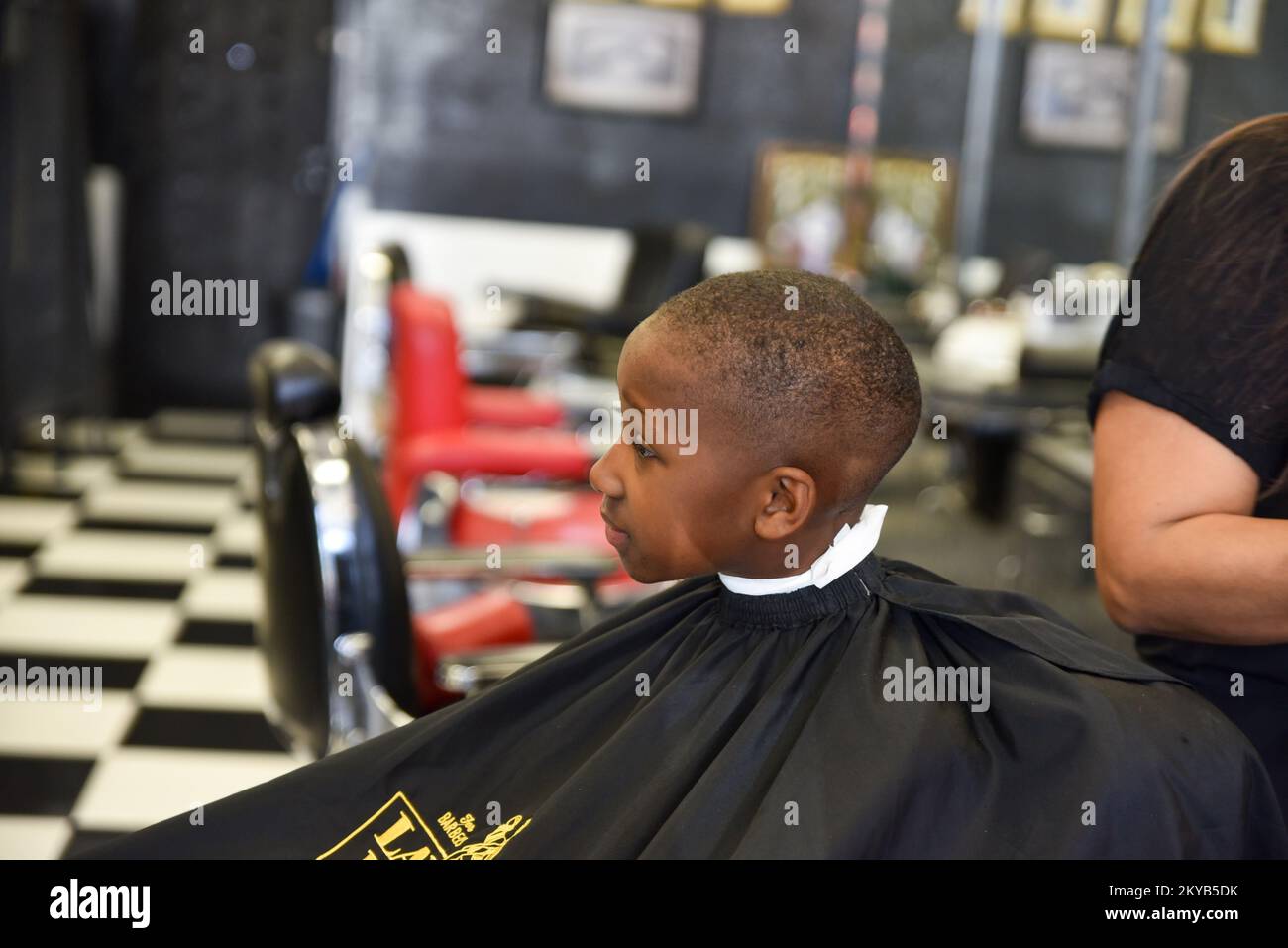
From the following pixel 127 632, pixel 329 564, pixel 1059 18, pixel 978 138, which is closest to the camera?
pixel 329 564

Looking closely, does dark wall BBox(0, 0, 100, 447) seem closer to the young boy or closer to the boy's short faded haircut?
the young boy

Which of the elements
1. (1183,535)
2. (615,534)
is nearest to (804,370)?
(615,534)

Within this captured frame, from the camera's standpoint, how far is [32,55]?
16.5ft

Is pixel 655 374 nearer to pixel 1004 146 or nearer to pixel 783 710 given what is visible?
pixel 783 710

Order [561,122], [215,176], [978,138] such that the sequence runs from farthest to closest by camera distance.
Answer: [978,138], [561,122], [215,176]

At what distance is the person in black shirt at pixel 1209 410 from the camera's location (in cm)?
106

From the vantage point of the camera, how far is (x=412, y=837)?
110cm

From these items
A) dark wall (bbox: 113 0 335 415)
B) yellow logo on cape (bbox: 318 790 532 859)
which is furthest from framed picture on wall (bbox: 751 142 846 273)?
yellow logo on cape (bbox: 318 790 532 859)

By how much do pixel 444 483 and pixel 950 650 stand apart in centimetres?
226

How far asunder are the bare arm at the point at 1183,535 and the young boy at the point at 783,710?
75 mm

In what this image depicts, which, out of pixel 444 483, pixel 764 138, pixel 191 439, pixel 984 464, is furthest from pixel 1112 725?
pixel 764 138

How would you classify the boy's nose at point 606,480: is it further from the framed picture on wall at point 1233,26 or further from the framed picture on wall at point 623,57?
the framed picture on wall at point 623,57

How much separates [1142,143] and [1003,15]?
3973 mm
